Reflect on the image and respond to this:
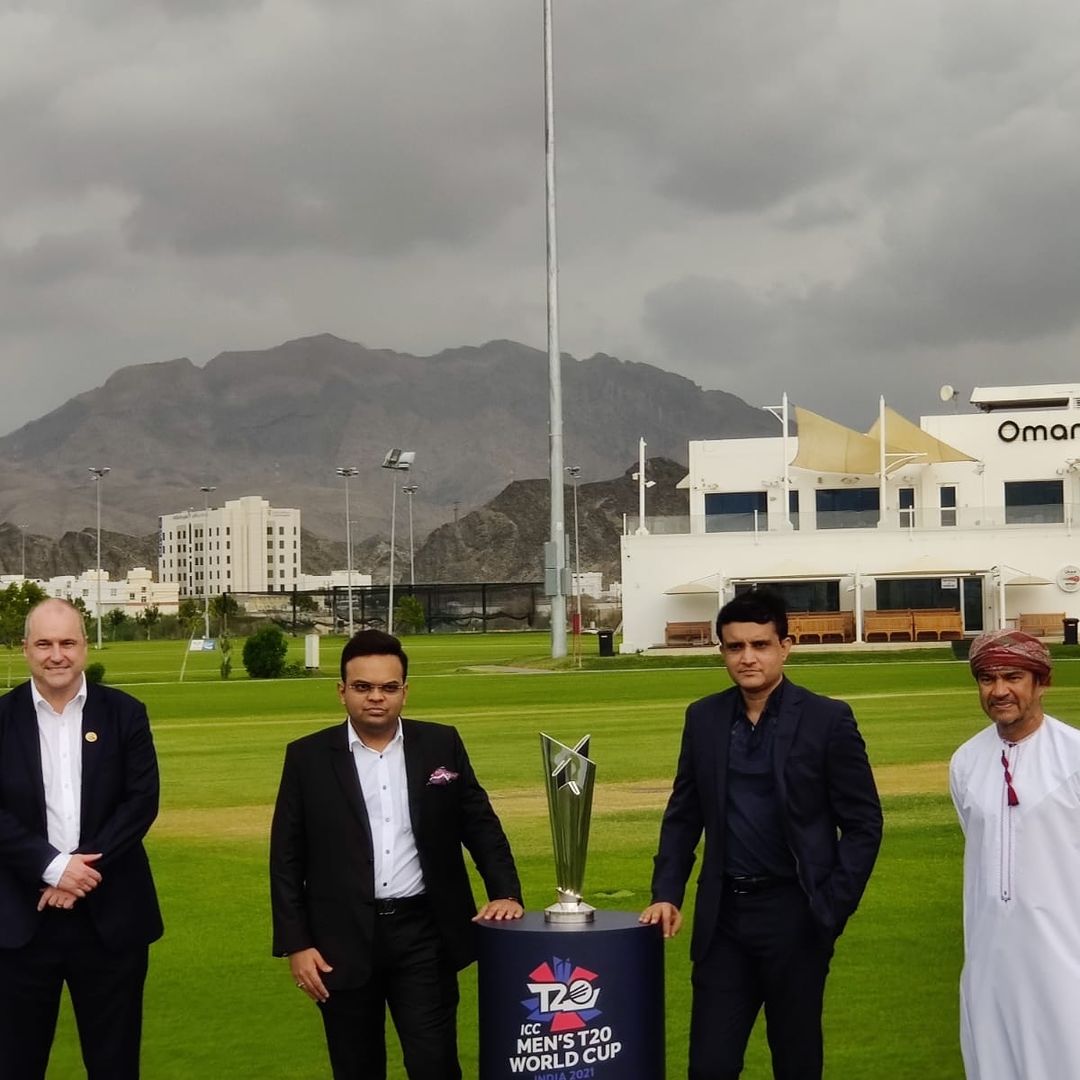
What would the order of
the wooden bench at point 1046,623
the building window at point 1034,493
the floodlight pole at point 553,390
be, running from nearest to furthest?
the floodlight pole at point 553,390, the wooden bench at point 1046,623, the building window at point 1034,493

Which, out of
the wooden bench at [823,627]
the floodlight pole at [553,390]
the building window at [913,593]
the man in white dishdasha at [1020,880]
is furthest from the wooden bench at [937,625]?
the man in white dishdasha at [1020,880]

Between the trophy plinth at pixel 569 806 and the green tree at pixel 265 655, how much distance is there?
39.3 meters

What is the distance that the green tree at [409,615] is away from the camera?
106 m

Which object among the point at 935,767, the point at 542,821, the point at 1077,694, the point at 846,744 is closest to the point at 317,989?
the point at 846,744

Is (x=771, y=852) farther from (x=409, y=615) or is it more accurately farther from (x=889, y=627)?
(x=409, y=615)

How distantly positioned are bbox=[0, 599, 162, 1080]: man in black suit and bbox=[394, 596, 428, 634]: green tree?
10003 cm

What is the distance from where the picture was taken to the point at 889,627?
54.0 m

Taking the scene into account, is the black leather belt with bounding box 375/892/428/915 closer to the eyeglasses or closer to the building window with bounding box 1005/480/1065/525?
the eyeglasses

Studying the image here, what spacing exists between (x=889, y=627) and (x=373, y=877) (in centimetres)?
5000

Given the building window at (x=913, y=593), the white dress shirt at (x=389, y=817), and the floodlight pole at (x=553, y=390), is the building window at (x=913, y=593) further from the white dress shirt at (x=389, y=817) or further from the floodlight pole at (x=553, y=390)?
the white dress shirt at (x=389, y=817)

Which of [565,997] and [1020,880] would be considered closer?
[1020,880]

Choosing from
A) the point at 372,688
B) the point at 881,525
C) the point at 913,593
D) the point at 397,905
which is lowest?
the point at 397,905

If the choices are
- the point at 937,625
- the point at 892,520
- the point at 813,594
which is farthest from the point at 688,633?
the point at 937,625

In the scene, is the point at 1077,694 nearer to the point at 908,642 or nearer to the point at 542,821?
the point at 542,821
